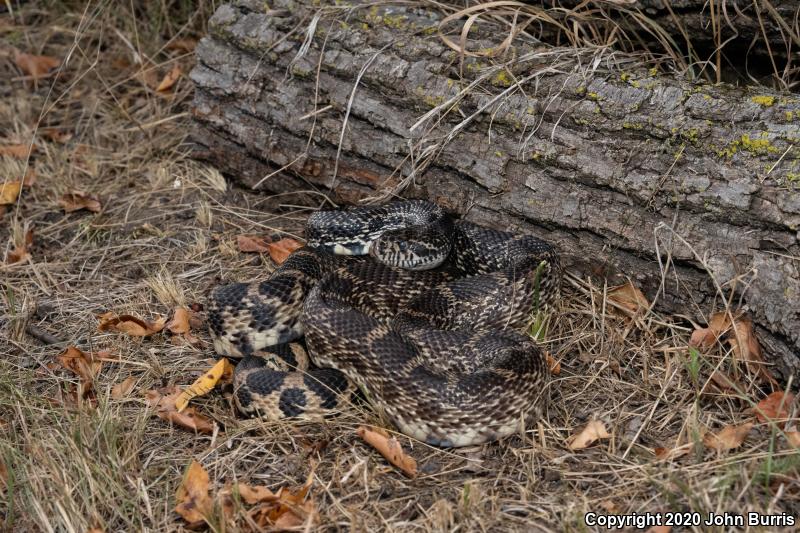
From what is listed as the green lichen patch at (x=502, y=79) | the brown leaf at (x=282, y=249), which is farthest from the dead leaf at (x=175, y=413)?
the green lichen patch at (x=502, y=79)

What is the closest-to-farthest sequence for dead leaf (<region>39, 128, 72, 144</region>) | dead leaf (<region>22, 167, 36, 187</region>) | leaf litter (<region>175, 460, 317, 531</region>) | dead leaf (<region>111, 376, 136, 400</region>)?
leaf litter (<region>175, 460, 317, 531</region>), dead leaf (<region>111, 376, 136, 400</region>), dead leaf (<region>22, 167, 36, 187</region>), dead leaf (<region>39, 128, 72, 144</region>)

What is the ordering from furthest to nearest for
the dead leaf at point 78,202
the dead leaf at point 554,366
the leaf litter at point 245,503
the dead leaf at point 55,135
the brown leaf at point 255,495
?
the dead leaf at point 55,135 < the dead leaf at point 78,202 < the dead leaf at point 554,366 < the brown leaf at point 255,495 < the leaf litter at point 245,503

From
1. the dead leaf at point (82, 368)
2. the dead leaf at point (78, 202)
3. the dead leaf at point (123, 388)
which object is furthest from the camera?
the dead leaf at point (78, 202)

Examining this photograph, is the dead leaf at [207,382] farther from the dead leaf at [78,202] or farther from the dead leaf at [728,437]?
the dead leaf at [728,437]

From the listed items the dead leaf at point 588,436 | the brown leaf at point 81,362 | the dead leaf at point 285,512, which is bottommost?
the brown leaf at point 81,362

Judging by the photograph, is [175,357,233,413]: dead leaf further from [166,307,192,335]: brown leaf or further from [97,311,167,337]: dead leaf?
[97,311,167,337]: dead leaf

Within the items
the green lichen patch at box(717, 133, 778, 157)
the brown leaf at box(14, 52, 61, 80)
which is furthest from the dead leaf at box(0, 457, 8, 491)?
the brown leaf at box(14, 52, 61, 80)
